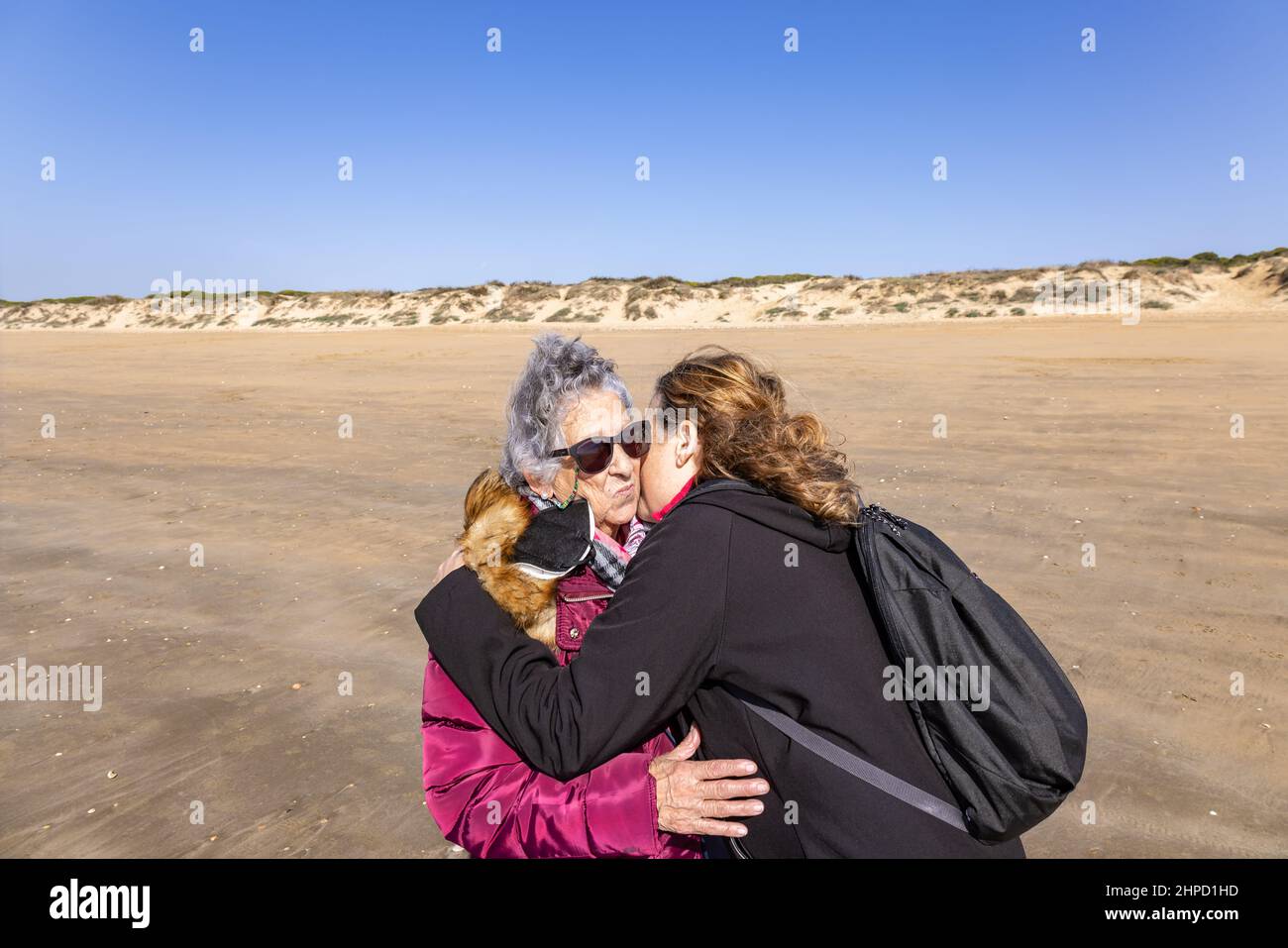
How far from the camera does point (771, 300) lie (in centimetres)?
4266

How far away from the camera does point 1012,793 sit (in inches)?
61.8

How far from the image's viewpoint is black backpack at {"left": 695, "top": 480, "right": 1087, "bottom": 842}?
5.16ft

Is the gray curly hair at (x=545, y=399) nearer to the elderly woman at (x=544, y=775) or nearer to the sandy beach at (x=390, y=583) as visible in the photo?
the elderly woman at (x=544, y=775)

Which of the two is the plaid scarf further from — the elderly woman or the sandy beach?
the sandy beach

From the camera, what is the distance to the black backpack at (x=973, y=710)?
61.9 inches

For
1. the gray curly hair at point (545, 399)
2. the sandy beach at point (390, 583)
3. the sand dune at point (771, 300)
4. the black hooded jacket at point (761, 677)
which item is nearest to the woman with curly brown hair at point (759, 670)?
the black hooded jacket at point (761, 677)

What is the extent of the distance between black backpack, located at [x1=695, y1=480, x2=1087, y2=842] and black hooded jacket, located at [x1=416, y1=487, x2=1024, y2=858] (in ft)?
0.12

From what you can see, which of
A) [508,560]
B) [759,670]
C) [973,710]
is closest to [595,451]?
[508,560]

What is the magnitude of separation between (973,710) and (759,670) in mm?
386

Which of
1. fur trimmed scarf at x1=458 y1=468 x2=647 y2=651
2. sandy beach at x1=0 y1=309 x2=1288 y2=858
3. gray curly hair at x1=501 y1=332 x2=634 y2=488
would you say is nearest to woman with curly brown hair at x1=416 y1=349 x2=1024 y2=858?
fur trimmed scarf at x1=458 y1=468 x2=647 y2=651

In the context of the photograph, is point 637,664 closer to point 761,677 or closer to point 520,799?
point 761,677

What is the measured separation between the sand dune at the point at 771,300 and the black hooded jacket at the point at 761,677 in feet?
115
